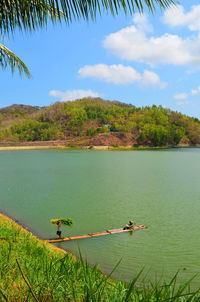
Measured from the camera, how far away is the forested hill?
124 m

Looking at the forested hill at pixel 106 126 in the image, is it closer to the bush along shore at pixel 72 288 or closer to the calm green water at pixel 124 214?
the calm green water at pixel 124 214

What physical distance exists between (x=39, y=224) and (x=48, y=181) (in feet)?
49.9

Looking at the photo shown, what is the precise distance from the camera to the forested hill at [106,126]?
124000 mm

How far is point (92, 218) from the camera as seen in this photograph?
14852 mm

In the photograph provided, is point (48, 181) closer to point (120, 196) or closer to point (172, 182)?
point (120, 196)

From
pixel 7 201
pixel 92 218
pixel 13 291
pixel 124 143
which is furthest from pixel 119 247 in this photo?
pixel 124 143

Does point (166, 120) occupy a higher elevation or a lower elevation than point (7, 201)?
higher

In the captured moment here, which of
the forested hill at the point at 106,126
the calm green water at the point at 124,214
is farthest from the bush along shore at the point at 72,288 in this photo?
the forested hill at the point at 106,126

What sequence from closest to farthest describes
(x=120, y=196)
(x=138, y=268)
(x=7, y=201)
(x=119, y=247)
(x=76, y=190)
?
(x=138, y=268) < (x=119, y=247) < (x=7, y=201) < (x=120, y=196) < (x=76, y=190)

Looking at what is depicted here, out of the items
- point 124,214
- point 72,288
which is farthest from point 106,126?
point 72,288

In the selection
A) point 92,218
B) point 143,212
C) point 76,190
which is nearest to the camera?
point 92,218

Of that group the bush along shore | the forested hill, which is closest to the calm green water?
the bush along shore

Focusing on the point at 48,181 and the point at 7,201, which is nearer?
the point at 7,201

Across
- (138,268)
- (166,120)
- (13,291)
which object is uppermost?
(166,120)
